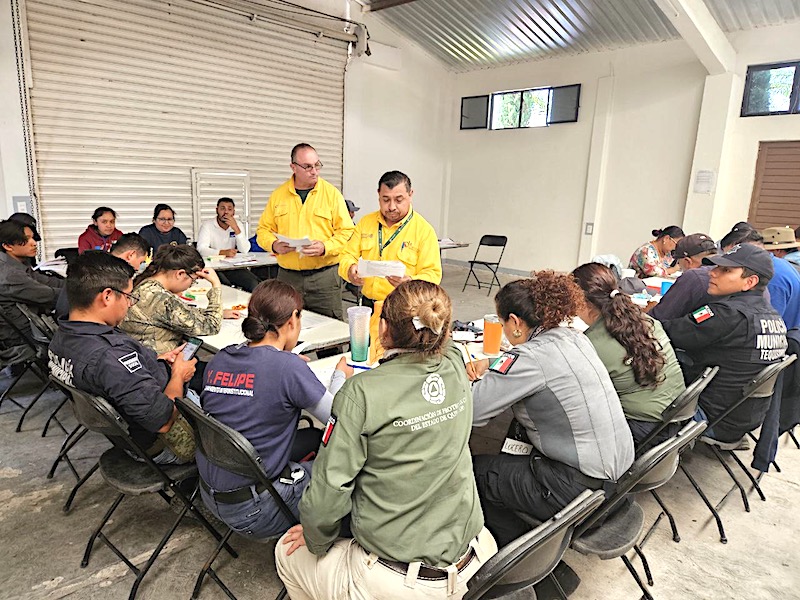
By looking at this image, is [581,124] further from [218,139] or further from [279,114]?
[218,139]

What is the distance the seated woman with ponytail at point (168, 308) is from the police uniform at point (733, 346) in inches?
95.3

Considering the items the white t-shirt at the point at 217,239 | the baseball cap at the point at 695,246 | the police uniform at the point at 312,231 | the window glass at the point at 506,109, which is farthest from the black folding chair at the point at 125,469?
the window glass at the point at 506,109

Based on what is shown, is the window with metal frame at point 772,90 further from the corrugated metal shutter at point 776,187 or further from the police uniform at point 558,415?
the police uniform at point 558,415

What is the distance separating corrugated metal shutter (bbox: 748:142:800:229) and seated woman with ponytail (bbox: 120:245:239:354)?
7.18m

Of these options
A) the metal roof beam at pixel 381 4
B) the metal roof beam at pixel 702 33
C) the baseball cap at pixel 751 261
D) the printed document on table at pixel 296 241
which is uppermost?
the metal roof beam at pixel 381 4

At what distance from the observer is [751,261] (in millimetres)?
2684

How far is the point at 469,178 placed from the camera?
396 inches

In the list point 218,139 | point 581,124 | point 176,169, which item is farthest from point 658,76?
point 176,169

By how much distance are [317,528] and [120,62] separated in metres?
6.89

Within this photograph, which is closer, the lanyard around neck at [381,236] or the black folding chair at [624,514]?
the black folding chair at [624,514]

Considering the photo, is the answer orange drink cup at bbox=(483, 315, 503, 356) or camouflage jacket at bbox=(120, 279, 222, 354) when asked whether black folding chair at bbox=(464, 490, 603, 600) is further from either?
camouflage jacket at bbox=(120, 279, 222, 354)

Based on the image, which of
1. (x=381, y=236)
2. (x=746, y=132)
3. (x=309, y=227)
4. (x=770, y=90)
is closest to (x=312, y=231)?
(x=309, y=227)

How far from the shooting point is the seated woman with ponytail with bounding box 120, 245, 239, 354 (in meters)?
2.55

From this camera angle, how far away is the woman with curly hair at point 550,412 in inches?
68.0
